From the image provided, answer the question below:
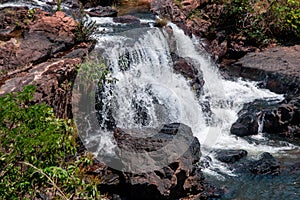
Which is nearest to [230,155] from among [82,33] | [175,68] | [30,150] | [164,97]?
[164,97]

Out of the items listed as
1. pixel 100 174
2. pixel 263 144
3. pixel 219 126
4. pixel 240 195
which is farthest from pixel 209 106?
pixel 100 174

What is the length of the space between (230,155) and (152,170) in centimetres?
267

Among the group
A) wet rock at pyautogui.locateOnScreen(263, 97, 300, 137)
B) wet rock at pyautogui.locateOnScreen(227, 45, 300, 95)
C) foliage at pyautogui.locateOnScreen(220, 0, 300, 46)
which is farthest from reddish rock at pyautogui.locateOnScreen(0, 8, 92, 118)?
foliage at pyautogui.locateOnScreen(220, 0, 300, 46)

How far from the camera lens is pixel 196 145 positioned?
8.40m

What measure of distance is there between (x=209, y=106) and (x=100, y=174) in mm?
5309

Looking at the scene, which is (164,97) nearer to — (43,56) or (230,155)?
(230,155)

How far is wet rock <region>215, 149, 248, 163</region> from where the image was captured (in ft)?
29.3

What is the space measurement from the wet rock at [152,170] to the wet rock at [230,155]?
4.38 ft

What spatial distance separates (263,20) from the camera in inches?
628

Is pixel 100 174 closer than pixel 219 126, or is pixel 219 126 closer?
pixel 100 174

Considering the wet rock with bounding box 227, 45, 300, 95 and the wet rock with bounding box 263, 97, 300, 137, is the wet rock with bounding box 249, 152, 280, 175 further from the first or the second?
the wet rock with bounding box 227, 45, 300, 95

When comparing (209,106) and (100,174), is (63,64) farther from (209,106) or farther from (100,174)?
(209,106)

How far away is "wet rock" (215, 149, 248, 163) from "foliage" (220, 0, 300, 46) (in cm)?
773

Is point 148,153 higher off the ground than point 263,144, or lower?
higher
